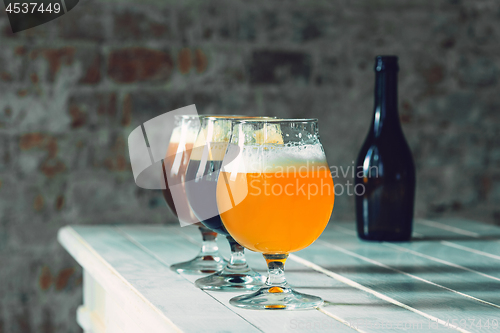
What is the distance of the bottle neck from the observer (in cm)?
141

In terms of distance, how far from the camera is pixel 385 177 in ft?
4.71

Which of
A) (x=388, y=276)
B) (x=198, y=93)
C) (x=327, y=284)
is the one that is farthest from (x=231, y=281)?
(x=198, y=93)

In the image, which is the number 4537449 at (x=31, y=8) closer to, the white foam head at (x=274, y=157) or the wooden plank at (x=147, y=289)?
the wooden plank at (x=147, y=289)

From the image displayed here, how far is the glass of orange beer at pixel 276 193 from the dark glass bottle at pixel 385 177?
615 mm

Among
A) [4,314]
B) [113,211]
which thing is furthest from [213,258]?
[4,314]

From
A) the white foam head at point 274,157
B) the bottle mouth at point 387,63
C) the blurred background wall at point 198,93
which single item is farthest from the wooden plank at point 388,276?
the blurred background wall at point 198,93

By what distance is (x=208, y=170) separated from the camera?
960 millimetres

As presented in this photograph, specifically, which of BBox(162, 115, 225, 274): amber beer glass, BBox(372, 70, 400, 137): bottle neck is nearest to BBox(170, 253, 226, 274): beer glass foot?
BBox(162, 115, 225, 274): amber beer glass

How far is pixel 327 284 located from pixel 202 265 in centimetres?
24

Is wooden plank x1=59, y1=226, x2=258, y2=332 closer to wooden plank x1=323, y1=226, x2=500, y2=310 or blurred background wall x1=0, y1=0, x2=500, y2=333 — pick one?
wooden plank x1=323, y1=226, x2=500, y2=310

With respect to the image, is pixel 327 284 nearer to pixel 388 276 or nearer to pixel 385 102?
pixel 388 276

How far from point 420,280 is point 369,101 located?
1.26 m

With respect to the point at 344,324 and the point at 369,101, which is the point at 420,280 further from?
the point at 369,101

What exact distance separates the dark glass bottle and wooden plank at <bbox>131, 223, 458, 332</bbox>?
0.42 meters
